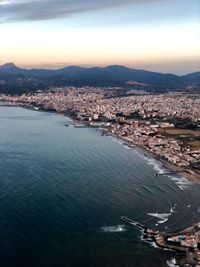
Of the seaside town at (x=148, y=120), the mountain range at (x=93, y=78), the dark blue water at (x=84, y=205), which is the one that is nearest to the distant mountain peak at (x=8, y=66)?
the mountain range at (x=93, y=78)

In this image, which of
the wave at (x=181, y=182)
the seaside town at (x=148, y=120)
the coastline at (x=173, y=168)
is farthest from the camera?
the seaside town at (x=148, y=120)

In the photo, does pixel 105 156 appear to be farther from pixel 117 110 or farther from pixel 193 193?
pixel 117 110

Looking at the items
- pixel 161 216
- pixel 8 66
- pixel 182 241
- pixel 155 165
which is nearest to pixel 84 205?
pixel 161 216

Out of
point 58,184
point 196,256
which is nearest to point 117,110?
point 58,184

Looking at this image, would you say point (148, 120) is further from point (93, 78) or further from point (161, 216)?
point (93, 78)

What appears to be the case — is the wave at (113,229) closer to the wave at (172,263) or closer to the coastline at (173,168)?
the wave at (172,263)

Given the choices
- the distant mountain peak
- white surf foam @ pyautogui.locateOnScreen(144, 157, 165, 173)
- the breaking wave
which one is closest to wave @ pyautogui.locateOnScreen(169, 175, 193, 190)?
white surf foam @ pyautogui.locateOnScreen(144, 157, 165, 173)
